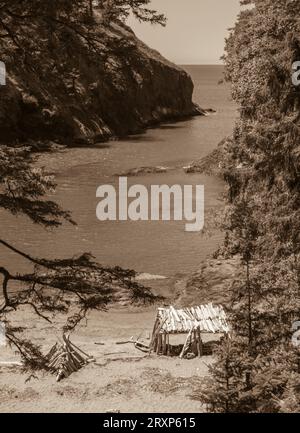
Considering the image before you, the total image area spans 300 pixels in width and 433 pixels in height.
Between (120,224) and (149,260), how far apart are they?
5.91 meters

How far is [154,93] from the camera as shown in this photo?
77.4 m

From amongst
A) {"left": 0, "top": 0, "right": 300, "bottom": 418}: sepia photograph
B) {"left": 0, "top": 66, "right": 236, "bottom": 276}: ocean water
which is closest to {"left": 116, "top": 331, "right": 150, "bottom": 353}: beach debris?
{"left": 0, "top": 0, "right": 300, "bottom": 418}: sepia photograph

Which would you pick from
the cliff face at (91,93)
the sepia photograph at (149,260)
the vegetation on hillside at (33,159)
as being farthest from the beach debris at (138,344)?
the vegetation on hillside at (33,159)

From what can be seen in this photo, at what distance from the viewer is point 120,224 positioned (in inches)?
1302

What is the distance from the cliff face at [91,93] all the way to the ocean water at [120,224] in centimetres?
360

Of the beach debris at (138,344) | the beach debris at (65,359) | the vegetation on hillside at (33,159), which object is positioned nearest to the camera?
the vegetation on hillside at (33,159)

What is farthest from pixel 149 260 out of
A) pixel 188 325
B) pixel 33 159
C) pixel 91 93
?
pixel 91 93

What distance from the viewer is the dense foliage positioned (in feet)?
33.3

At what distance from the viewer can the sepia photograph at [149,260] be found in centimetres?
997

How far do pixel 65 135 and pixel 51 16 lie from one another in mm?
50601

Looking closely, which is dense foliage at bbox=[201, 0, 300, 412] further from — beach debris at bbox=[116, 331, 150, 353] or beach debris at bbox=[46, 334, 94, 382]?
beach debris at bbox=[46, 334, 94, 382]

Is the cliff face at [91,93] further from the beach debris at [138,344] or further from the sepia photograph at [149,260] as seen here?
the beach debris at [138,344]

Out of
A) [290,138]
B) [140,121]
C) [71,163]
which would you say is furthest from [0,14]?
[140,121]
